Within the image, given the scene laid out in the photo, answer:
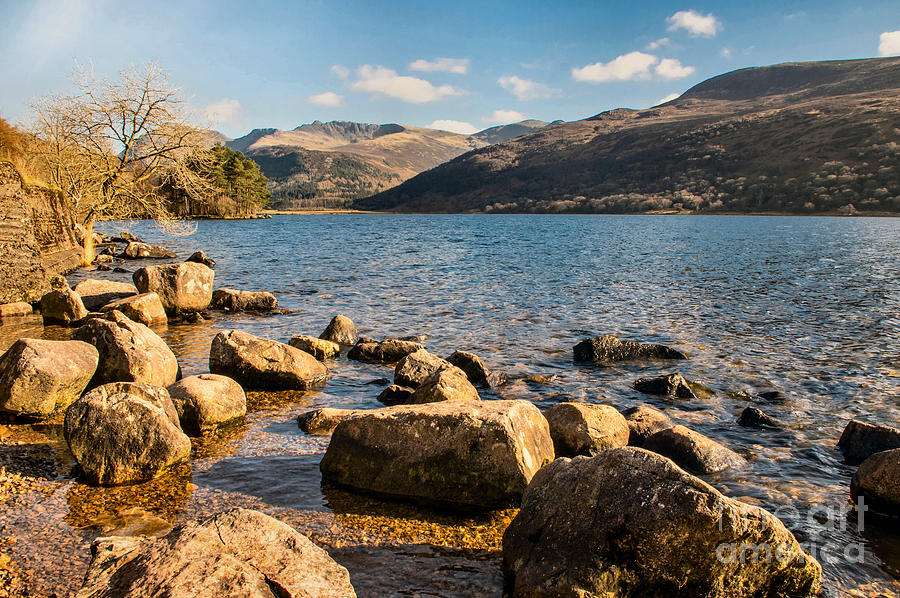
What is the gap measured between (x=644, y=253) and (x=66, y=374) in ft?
171

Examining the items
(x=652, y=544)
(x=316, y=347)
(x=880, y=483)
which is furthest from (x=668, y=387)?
(x=316, y=347)

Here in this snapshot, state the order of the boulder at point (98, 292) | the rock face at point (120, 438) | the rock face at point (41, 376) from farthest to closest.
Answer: the boulder at point (98, 292), the rock face at point (41, 376), the rock face at point (120, 438)

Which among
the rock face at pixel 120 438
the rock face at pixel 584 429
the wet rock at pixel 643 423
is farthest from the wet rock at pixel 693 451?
the rock face at pixel 120 438

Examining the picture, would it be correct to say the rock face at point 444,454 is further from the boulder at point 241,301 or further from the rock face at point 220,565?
the boulder at point 241,301

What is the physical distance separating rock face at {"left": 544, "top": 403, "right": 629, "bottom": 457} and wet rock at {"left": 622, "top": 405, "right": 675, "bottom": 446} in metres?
0.31

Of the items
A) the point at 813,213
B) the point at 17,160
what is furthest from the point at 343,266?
the point at 813,213

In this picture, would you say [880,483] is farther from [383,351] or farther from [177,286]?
[177,286]

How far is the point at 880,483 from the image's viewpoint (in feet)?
24.9

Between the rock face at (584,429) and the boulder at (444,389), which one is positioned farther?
the boulder at (444,389)

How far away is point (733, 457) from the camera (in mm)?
9227

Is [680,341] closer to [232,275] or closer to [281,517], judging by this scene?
[281,517]

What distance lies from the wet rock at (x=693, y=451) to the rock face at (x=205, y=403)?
7723 mm

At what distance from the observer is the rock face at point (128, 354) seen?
10.8 m

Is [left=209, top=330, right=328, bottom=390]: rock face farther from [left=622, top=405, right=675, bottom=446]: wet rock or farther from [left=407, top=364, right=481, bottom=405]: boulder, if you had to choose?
[left=622, top=405, right=675, bottom=446]: wet rock
